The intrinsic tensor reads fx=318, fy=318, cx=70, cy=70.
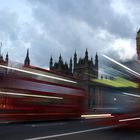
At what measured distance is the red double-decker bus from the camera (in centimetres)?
1337

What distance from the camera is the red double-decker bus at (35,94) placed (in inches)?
526

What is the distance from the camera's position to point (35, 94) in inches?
572

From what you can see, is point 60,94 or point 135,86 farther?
point 60,94

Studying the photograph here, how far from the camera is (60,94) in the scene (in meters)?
16.0

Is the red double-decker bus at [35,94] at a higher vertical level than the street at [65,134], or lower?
higher

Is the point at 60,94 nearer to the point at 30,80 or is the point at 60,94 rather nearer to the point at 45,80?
the point at 45,80

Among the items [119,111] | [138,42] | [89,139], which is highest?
[138,42]

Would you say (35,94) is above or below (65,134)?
above

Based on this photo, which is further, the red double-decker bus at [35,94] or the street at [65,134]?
the red double-decker bus at [35,94]

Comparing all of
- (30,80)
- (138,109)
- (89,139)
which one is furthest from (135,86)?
(30,80)

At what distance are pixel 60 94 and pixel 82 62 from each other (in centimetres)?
8824

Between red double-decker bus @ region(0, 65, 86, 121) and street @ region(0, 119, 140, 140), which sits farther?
red double-decker bus @ region(0, 65, 86, 121)

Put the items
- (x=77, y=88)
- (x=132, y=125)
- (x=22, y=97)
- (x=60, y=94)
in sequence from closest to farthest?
(x=132, y=125) < (x=22, y=97) < (x=60, y=94) < (x=77, y=88)

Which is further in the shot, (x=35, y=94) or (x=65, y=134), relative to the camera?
(x=35, y=94)
